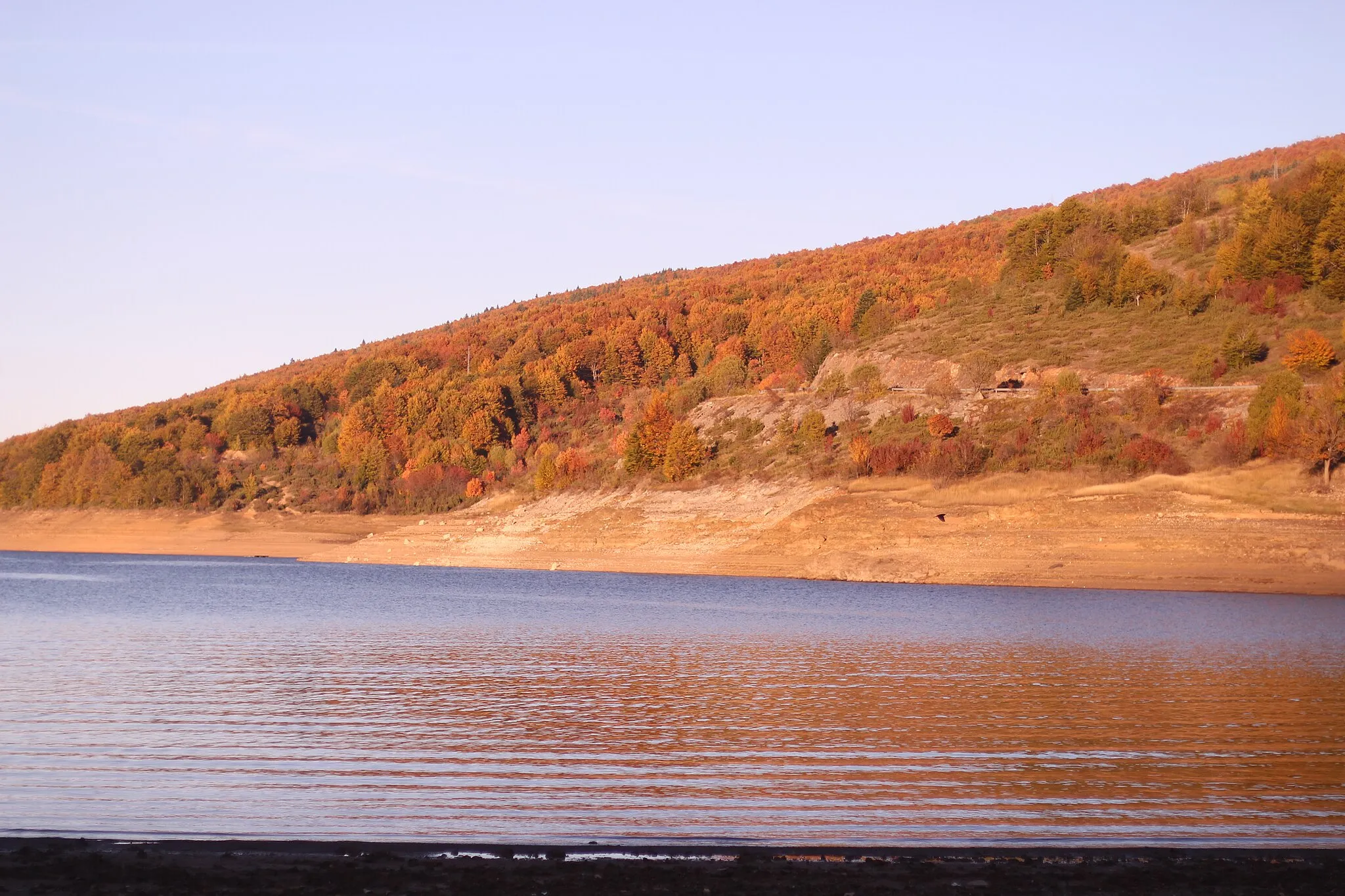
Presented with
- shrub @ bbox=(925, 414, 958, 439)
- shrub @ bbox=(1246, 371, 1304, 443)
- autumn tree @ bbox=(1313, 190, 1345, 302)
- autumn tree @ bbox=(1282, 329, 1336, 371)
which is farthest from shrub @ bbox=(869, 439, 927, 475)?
autumn tree @ bbox=(1313, 190, 1345, 302)

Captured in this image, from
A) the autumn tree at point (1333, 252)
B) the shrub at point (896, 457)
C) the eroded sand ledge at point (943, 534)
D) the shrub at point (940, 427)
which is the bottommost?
the eroded sand ledge at point (943, 534)

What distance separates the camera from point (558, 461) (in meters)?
86.7

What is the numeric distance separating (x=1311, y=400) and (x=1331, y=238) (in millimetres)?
19737

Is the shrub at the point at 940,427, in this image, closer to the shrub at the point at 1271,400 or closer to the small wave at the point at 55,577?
the shrub at the point at 1271,400

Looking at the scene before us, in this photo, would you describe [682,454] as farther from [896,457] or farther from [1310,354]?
[1310,354]

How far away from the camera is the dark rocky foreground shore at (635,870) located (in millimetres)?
9094

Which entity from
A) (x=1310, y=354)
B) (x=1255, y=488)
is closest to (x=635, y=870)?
(x=1255, y=488)

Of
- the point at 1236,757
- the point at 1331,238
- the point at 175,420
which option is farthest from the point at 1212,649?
the point at 175,420

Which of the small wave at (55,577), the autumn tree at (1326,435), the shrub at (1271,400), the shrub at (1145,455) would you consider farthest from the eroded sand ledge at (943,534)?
the small wave at (55,577)

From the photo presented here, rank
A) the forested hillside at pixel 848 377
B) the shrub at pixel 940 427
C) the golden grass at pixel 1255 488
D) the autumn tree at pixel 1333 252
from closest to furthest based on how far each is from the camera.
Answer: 1. the golden grass at pixel 1255 488
2. the forested hillside at pixel 848 377
3. the shrub at pixel 940 427
4. the autumn tree at pixel 1333 252

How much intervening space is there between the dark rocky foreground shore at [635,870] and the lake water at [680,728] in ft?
2.41

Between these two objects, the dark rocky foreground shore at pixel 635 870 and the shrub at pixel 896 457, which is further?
the shrub at pixel 896 457

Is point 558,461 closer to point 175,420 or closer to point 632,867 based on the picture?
point 175,420

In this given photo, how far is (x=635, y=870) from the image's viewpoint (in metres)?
9.72
